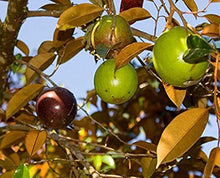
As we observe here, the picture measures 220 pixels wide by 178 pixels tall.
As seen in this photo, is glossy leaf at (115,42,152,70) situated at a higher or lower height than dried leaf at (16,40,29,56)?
higher

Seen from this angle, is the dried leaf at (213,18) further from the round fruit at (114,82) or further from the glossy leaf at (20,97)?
the glossy leaf at (20,97)

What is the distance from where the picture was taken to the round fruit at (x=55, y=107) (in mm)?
1658

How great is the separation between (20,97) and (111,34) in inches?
22.5

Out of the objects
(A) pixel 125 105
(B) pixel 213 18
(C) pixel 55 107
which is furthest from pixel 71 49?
(A) pixel 125 105

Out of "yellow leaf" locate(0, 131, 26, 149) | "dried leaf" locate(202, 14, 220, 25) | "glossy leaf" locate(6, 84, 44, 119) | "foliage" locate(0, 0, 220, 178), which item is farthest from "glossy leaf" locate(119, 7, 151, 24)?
"yellow leaf" locate(0, 131, 26, 149)

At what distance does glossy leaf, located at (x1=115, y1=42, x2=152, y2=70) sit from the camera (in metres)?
1.22

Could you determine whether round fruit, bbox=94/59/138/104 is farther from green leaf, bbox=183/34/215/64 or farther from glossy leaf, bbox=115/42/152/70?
green leaf, bbox=183/34/215/64

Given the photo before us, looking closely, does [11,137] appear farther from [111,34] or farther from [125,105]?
[125,105]

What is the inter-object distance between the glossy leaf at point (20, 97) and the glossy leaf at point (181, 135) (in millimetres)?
709

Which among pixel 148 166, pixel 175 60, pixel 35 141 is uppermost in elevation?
pixel 175 60

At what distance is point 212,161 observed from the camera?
3.80 feet

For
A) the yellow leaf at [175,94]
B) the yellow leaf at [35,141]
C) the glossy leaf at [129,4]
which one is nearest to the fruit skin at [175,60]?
the yellow leaf at [175,94]

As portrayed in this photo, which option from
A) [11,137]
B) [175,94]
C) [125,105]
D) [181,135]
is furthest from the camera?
[125,105]

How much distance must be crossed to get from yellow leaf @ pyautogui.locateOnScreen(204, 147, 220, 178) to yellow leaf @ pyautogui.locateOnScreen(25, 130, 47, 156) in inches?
26.0
